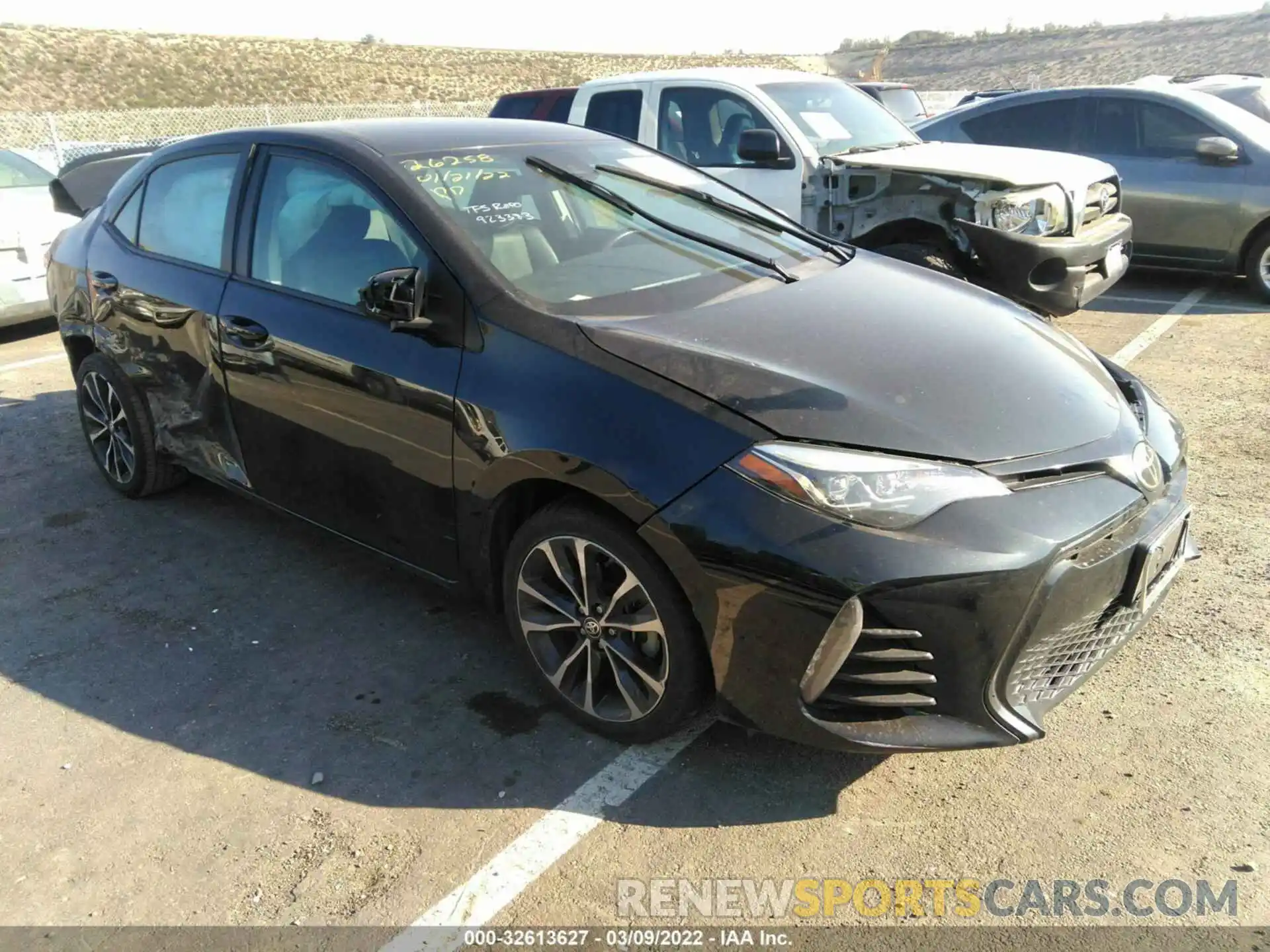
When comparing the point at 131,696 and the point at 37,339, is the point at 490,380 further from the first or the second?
the point at 37,339

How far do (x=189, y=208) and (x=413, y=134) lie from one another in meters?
1.19

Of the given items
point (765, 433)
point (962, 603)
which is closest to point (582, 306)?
point (765, 433)

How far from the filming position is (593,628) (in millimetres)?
2852

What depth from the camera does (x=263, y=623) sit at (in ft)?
12.2

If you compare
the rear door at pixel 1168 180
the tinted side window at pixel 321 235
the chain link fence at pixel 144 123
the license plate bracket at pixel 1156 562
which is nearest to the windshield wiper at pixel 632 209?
the tinted side window at pixel 321 235

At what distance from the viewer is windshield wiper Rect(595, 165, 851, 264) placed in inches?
152

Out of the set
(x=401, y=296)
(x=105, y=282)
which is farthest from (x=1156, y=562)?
(x=105, y=282)

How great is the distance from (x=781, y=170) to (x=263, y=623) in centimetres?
486

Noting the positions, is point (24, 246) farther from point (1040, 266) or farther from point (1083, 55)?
point (1083, 55)

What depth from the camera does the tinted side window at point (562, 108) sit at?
28.3ft

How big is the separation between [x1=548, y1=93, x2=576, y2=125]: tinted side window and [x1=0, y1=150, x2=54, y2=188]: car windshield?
4242 millimetres

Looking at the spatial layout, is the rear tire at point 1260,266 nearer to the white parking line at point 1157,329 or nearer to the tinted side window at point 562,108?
the white parking line at point 1157,329

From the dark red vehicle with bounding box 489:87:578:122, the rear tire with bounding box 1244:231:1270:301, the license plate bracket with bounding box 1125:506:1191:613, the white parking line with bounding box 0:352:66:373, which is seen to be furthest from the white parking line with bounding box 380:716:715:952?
the rear tire with bounding box 1244:231:1270:301

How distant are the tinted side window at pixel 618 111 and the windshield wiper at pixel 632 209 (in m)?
4.39
